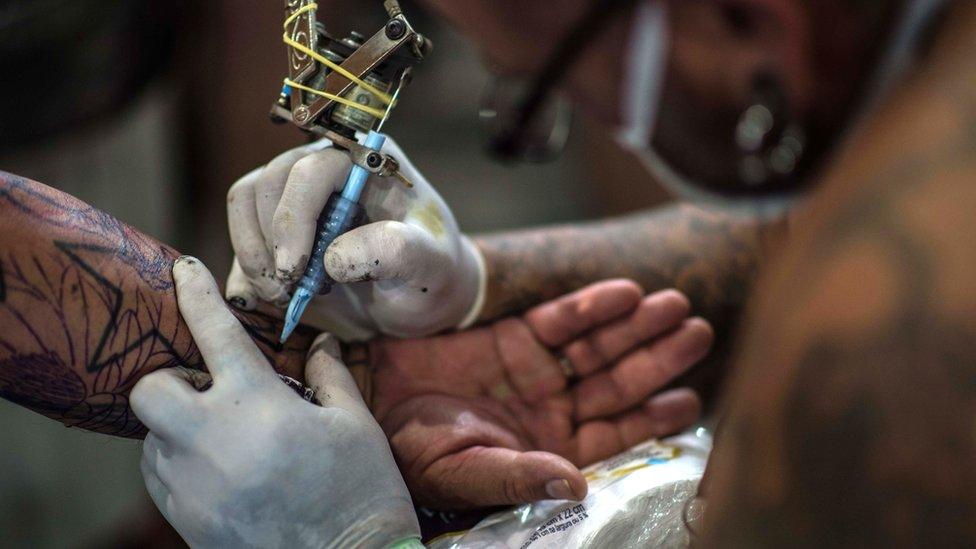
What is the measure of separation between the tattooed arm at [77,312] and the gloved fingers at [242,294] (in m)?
0.09

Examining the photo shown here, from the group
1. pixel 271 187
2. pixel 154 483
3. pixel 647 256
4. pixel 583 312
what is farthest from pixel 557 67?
pixel 154 483

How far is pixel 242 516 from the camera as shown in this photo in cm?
82

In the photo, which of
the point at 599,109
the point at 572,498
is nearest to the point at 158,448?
the point at 572,498

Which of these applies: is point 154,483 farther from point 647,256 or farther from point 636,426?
point 647,256

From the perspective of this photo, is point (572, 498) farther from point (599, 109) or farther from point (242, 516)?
point (599, 109)

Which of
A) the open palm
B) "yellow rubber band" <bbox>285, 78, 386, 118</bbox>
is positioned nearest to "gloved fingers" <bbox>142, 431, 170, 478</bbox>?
the open palm

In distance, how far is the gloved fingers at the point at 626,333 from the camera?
1291 mm

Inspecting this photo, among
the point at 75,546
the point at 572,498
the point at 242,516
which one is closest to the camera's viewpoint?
the point at 242,516

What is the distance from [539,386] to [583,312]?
140mm

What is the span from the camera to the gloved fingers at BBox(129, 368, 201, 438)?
31.8 inches

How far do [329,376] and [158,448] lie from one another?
204 millimetres

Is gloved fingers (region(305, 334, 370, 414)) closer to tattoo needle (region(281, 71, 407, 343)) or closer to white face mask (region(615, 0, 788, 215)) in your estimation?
tattoo needle (region(281, 71, 407, 343))

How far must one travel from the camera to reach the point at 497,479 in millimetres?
957

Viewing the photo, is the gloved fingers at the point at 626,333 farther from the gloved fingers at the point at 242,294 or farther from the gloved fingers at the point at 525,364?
the gloved fingers at the point at 242,294
